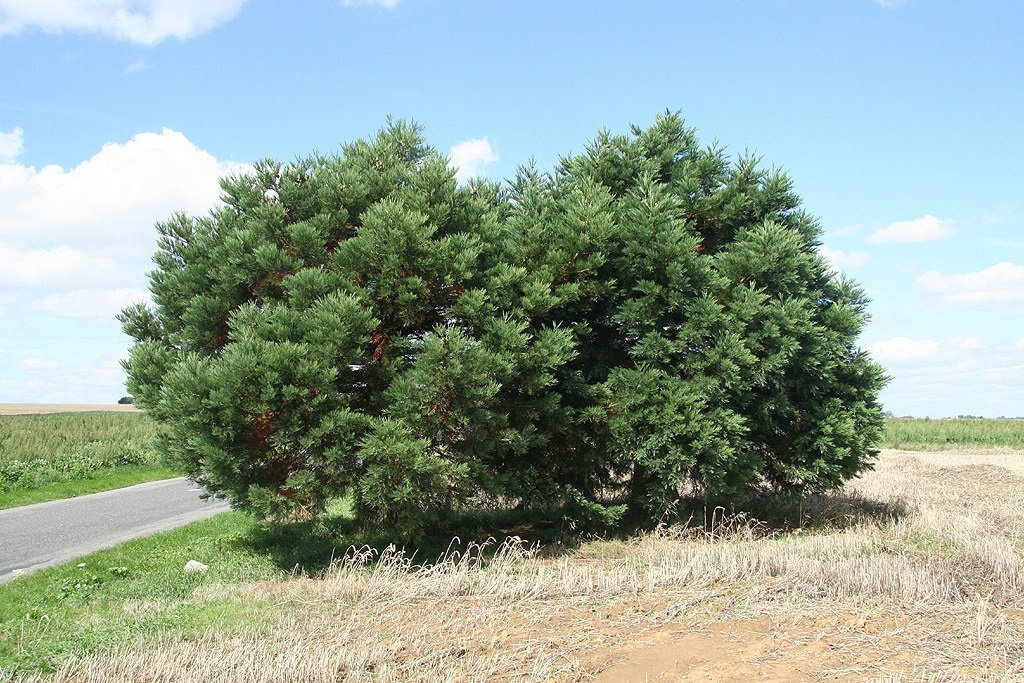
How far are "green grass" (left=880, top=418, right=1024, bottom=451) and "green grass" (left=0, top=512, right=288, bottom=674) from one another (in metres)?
30.6

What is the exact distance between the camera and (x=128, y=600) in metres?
7.58

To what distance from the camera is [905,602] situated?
266 inches

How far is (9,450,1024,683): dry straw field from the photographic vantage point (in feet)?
16.9

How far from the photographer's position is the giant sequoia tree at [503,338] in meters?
8.41

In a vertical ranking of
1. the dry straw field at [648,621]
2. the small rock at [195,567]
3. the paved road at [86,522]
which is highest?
the dry straw field at [648,621]

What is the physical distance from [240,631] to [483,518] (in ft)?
19.1

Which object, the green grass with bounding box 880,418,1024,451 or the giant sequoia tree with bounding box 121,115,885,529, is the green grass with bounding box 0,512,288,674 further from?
the green grass with bounding box 880,418,1024,451

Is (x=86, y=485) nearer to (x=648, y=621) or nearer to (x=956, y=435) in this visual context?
(x=648, y=621)

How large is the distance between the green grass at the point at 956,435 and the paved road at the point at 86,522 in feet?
96.5

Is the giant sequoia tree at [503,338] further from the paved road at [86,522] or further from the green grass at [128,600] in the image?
the paved road at [86,522]

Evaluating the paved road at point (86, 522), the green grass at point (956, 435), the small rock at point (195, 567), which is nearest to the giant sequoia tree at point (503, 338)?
the small rock at point (195, 567)

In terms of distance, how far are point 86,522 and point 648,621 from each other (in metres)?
11.9

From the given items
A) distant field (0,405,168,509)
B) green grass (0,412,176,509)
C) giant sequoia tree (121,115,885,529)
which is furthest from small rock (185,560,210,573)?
green grass (0,412,176,509)

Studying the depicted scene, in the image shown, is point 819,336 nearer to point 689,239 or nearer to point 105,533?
point 689,239
